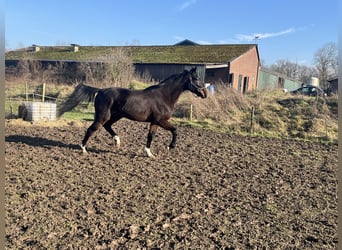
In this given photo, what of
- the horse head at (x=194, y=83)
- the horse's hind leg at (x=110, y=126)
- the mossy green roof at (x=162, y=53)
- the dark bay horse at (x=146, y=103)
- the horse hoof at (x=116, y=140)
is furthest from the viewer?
the mossy green roof at (x=162, y=53)

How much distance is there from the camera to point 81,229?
3.50 metres

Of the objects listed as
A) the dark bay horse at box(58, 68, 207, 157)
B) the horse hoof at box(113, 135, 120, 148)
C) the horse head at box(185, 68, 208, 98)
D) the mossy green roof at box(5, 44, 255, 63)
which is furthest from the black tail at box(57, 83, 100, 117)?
the mossy green roof at box(5, 44, 255, 63)

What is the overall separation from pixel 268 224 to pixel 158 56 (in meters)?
28.9

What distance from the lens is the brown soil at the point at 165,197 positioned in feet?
11.1

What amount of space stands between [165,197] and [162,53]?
2946 centimetres

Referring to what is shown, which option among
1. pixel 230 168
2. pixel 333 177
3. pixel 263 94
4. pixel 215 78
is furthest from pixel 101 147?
pixel 215 78

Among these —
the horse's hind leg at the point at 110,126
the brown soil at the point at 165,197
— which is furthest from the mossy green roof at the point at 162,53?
the brown soil at the point at 165,197

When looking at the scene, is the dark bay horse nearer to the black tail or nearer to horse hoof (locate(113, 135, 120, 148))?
horse hoof (locate(113, 135, 120, 148))

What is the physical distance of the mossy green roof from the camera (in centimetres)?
2972

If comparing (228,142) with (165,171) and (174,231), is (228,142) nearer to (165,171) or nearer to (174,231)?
(165,171)

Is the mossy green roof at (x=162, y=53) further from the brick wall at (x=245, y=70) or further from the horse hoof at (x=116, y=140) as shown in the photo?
the horse hoof at (x=116, y=140)

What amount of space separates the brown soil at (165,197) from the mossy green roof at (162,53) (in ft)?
70.9

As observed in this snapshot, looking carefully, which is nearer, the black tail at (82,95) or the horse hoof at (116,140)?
the horse hoof at (116,140)

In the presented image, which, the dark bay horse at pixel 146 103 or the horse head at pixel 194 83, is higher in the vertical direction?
the horse head at pixel 194 83
